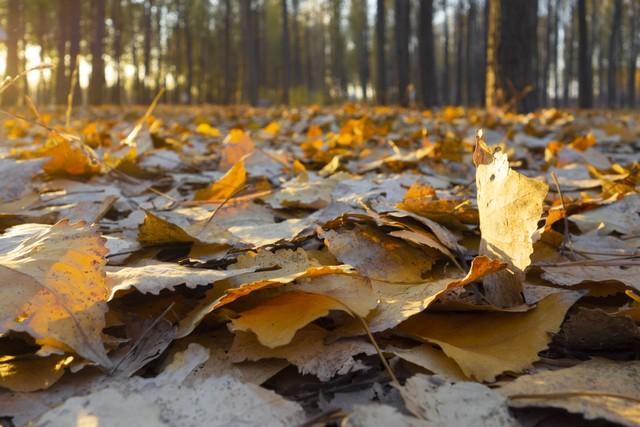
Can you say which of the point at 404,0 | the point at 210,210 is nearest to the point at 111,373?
the point at 210,210

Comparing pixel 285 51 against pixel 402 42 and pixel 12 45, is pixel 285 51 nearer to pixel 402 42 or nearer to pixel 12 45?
pixel 12 45

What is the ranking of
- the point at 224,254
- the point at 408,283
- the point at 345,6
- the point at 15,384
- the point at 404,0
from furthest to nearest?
the point at 345,6 < the point at 404,0 < the point at 224,254 < the point at 408,283 < the point at 15,384

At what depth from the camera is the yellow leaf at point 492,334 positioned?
2.17 feet

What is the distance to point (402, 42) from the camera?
12914 millimetres

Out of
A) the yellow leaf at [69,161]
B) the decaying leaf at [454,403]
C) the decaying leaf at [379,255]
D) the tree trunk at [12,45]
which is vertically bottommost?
the decaying leaf at [454,403]

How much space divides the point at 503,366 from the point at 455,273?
11.5 inches

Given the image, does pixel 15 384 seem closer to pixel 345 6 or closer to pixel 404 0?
pixel 404 0

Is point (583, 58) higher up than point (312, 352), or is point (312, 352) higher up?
point (583, 58)

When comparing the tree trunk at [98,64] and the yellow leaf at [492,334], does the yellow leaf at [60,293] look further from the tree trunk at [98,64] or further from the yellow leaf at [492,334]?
the tree trunk at [98,64]

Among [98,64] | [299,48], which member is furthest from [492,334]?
[299,48]

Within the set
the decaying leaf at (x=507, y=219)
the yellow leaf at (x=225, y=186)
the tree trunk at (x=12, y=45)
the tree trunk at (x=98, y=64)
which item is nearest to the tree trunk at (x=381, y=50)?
the tree trunk at (x=98, y=64)

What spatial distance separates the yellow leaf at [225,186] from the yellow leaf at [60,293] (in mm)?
589

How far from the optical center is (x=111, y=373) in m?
0.66

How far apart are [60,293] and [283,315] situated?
10.2 inches
